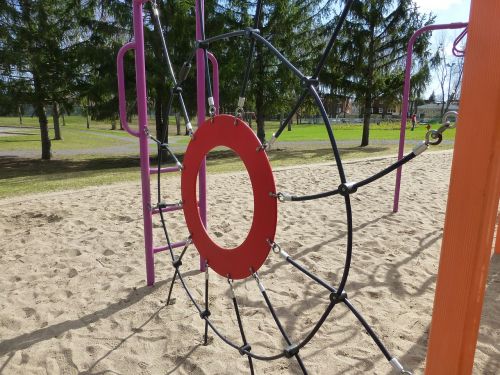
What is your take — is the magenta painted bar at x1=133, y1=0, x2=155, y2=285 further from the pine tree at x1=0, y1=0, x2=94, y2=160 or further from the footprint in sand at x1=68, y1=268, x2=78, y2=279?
the pine tree at x1=0, y1=0, x2=94, y2=160

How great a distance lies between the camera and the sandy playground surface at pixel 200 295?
213 centimetres

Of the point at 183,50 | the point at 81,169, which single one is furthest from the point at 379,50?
the point at 81,169

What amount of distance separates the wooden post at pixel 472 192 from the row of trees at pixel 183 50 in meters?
11.8

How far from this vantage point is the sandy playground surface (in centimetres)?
213

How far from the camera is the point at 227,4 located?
46.8 feet

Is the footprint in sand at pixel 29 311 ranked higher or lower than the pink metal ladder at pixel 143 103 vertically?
lower

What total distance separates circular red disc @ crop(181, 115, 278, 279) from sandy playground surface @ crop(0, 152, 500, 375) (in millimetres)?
610

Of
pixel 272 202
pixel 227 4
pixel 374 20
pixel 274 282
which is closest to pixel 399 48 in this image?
pixel 374 20

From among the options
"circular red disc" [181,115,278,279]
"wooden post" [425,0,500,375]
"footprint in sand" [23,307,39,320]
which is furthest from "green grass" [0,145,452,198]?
"wooden post" [425,0,500,375]

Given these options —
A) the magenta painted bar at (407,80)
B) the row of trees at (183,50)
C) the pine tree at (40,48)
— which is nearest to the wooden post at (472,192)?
the magenta painted bar at (407,80)

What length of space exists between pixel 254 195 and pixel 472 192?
867mm

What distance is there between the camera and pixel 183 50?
12547mm

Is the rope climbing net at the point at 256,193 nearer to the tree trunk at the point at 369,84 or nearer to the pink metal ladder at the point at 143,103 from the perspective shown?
the pink metal ladder at the point at 143,103

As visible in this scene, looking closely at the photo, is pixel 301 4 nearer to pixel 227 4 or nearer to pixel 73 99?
pixel 227 4
